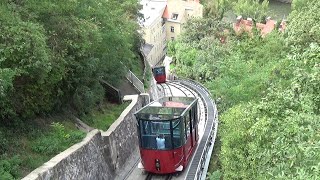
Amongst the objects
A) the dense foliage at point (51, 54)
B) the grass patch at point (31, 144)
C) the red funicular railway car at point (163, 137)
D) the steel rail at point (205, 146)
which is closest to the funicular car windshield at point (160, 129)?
the red funicular railway car at point (163, 137)

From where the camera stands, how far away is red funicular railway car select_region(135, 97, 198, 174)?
61.0ft

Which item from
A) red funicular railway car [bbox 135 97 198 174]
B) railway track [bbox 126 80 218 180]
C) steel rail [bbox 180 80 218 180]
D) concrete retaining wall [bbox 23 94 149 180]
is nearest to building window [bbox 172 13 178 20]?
railway track [bbox 126 80 218 180]

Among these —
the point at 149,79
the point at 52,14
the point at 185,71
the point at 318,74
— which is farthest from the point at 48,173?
the point at 185,71

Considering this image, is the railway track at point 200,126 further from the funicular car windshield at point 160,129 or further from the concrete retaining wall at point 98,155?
the funicular car windshield at point 160,129

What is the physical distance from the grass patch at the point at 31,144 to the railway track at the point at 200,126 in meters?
4.59

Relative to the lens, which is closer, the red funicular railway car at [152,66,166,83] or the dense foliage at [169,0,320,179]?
the dense foliage at [169,0,320,179]

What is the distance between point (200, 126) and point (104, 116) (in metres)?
7.05

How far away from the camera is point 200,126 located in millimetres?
28469

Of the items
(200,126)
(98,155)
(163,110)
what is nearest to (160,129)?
(163,110)

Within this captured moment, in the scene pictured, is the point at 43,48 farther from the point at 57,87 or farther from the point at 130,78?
the point at 130,78

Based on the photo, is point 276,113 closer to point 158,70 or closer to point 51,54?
point 51,54

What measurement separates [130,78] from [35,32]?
58.0 ft

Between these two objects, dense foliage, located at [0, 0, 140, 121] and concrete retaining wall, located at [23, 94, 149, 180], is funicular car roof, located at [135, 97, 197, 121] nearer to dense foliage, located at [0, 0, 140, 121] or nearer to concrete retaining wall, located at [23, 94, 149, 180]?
concrete retaining wall, located at [23, 94, 149, 180]

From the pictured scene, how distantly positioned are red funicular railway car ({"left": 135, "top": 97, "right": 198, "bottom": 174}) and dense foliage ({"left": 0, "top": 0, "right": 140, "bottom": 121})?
3.21 meters
